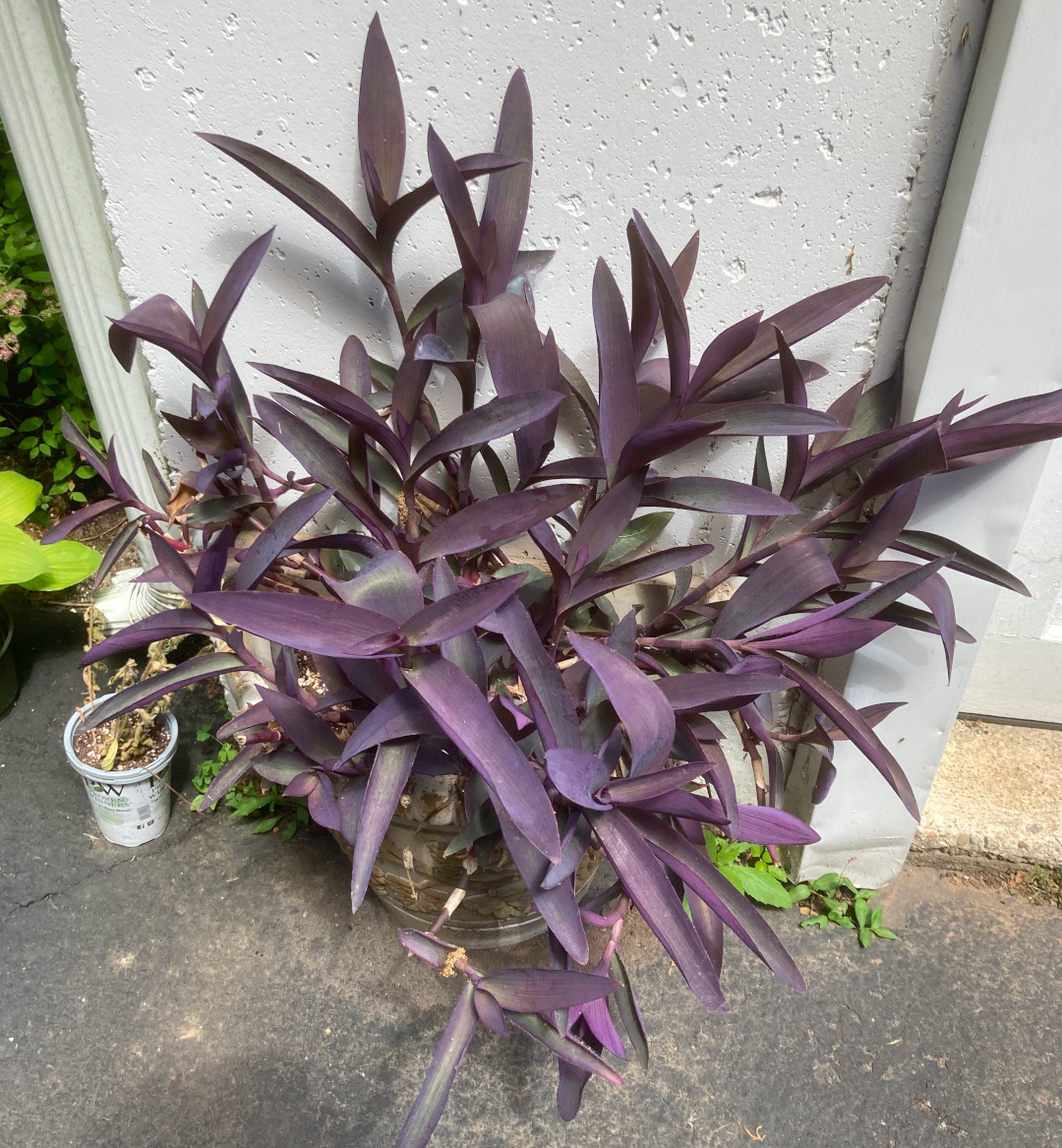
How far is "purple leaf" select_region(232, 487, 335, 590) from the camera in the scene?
0.69 meters

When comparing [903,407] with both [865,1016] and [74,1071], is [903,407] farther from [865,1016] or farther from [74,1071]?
[74,1071]

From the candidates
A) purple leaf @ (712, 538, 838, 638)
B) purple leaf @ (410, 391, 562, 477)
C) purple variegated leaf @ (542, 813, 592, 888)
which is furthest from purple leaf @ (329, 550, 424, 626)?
purple leaf @ (712, 538, 838, 638)

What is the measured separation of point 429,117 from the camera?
0.86 metres

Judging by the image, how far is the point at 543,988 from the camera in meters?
0.71

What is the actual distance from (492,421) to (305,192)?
327 mm

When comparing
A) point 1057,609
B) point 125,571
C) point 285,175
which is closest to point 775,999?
point 1057,609

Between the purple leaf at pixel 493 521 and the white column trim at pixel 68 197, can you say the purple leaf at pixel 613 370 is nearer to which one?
the purple leaf at pixel 493 521

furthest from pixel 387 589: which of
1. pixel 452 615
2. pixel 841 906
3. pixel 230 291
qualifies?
pixel 841 906

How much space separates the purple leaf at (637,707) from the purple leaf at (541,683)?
36mm

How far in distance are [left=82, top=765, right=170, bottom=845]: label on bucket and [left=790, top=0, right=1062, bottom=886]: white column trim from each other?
1019mm

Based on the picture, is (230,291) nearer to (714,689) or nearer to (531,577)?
(531,577)

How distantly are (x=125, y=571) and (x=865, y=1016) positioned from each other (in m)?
1.46

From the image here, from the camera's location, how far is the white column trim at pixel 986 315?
76 cm

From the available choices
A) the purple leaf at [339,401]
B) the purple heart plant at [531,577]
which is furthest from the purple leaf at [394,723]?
the purple leaf at [339,401]
